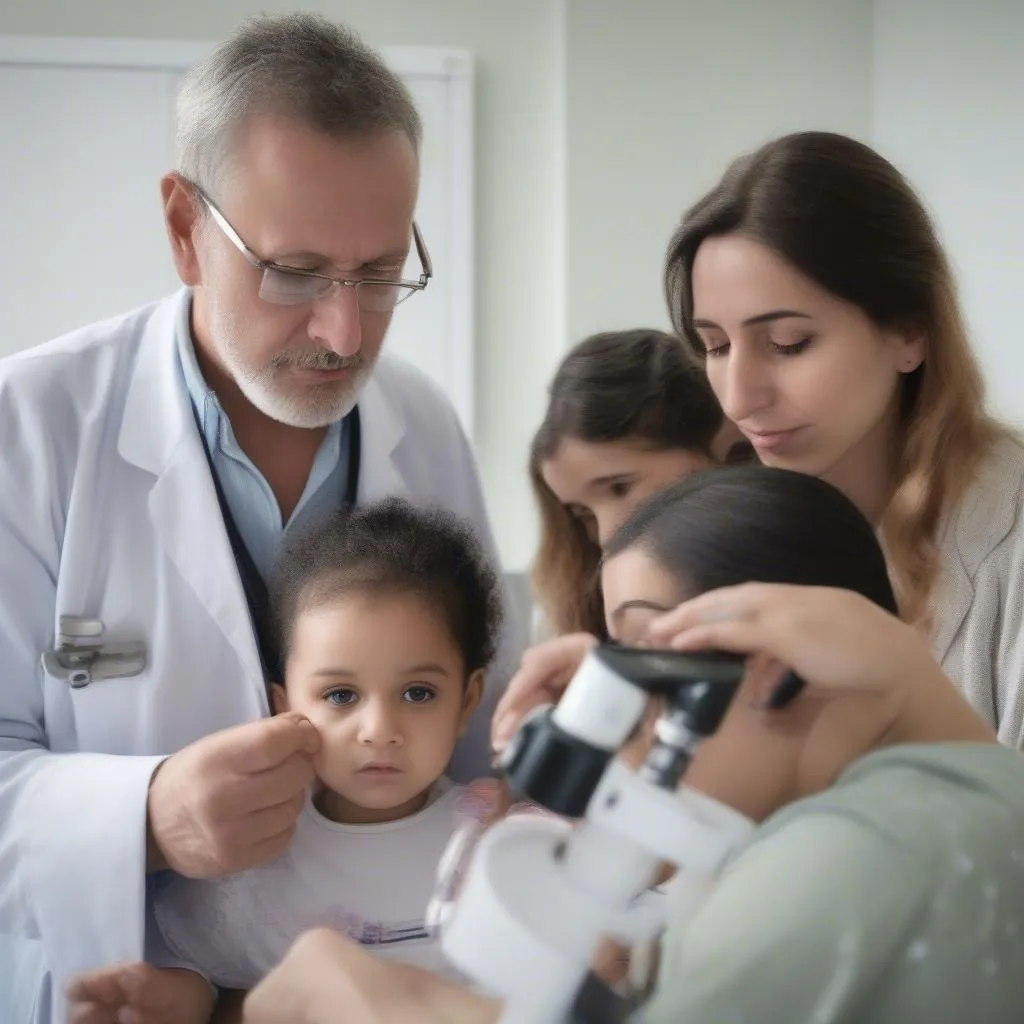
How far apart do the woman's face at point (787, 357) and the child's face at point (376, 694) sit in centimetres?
40

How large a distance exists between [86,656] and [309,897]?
12.8 inches

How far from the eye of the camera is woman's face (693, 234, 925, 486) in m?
1.24

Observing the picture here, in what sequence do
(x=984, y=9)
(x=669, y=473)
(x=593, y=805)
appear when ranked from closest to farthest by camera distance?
(x=593, y=805) → (x=669, y=473) → (x=984, y=9)

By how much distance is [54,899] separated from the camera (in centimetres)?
113

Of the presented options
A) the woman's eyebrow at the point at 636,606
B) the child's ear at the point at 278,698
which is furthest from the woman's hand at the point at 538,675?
the child's ear at the point at 278,698

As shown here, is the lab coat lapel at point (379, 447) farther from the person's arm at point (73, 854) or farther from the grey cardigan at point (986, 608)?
the grey cardigan at point (986, 608)

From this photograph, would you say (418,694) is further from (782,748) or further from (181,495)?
(782,748)

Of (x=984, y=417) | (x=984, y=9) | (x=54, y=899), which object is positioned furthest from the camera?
(x=984, y=9)

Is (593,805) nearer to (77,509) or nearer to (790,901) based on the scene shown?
(790,901)

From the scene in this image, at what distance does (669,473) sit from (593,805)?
1.11 meters

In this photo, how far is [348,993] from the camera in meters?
0.71

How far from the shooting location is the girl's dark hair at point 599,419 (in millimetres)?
1672

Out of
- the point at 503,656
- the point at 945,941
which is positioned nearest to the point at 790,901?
the point at 945,941

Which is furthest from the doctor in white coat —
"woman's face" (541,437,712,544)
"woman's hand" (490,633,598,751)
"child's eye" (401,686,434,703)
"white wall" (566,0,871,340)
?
"white wall" (566,0,871,340)
